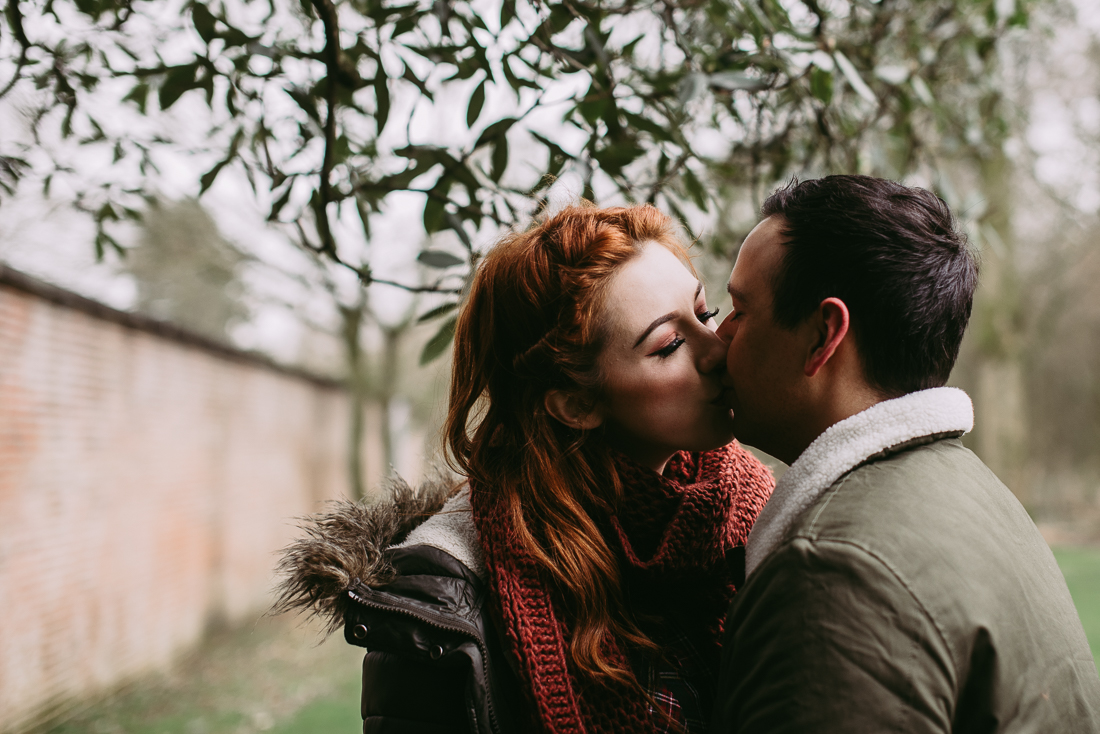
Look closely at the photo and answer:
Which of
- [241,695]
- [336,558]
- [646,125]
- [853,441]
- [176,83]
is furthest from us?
[241,695]

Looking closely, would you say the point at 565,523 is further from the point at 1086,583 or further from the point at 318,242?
the point at 1086,583

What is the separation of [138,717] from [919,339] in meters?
6.51

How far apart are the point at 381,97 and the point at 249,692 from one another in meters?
6.30

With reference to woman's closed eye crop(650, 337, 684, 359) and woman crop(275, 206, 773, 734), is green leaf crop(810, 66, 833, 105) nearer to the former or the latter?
woman crop(275, 206, 773, 734)

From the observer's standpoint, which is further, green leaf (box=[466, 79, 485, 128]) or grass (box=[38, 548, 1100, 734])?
grass (box=[38, 548, 1100, 734])

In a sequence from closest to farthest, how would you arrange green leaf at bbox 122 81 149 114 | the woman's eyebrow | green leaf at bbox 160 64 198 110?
1. the woman's eyebrow
2. green leaf at bbox 160 64 198 110
3. green leaf at bbox 122 81 149 114

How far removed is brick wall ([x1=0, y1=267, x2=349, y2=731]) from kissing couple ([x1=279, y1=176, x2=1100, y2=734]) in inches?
169

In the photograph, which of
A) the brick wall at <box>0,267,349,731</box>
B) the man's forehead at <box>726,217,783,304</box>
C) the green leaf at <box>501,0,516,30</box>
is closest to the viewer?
the man's forehead at <box>726,217,783,304</box>

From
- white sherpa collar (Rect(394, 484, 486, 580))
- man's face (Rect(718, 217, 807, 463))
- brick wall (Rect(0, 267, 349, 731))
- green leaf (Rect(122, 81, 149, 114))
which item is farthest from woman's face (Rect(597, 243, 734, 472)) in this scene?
brick wall (Rect(0, 267, 349, 731))

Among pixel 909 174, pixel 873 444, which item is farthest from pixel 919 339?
pixel 909 174

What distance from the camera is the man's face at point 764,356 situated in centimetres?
150

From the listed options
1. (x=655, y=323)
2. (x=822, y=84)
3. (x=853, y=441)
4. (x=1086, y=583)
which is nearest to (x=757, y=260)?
(x=655, y=323)

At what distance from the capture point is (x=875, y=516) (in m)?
1.14

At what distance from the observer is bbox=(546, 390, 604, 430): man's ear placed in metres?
1.83
